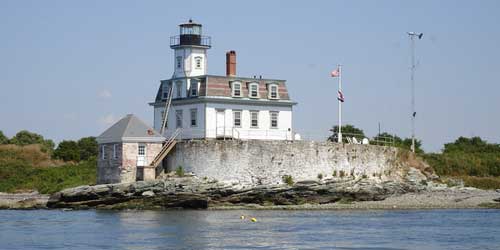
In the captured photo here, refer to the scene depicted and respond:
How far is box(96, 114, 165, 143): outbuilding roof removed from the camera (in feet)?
174

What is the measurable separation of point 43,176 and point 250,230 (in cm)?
3011

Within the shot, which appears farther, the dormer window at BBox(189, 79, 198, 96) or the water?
the dormer window at BBox(189, 79, 198, 96)

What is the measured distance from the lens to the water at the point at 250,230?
3572 cm

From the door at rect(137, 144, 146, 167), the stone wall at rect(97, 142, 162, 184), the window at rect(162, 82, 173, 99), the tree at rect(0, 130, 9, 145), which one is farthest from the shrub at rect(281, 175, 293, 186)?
the tree at rect(0, 130, 9, 145)

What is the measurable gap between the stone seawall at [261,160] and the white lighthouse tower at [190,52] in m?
5.32

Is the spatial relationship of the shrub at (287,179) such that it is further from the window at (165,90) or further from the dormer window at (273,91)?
the window at (165,90)

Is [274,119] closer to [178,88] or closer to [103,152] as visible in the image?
[178,88]

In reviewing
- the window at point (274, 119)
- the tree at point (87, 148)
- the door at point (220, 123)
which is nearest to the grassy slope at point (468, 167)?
the window at point (274, 119)

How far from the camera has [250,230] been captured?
40.2 m

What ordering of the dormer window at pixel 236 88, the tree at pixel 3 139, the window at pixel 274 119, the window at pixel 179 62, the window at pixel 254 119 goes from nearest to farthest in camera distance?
the dormer window at pixel 236 88 < the window at pixel 254 119 < the window at pixel 274 119 < the window at pixel 179 62 < the tree at pixel 3 139

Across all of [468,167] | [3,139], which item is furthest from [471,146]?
[3,139]

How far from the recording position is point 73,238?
3766 centimetres

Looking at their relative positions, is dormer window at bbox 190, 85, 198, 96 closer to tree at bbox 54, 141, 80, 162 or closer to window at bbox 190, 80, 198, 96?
window at bbox 190, 80, 198, 96

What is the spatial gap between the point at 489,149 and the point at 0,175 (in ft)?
107
